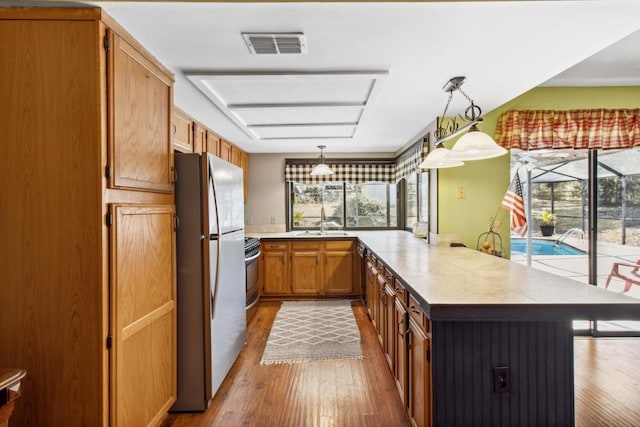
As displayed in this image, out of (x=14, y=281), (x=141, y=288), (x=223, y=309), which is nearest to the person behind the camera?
(x=14, y=281)

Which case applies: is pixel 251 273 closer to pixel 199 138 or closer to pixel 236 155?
pixel 199 138

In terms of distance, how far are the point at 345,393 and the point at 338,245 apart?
8.07 feet

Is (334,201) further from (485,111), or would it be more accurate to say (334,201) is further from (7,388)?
(7,388)

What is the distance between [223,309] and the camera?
7.96ft

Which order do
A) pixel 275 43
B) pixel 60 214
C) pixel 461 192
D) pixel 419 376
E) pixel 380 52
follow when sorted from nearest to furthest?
pixel 60 214, pixel 419 376, pixel 275 43, pixel 380 52, pixel 461 192

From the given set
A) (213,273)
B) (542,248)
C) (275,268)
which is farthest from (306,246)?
(542,248)

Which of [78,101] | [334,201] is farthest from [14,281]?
[334,201]

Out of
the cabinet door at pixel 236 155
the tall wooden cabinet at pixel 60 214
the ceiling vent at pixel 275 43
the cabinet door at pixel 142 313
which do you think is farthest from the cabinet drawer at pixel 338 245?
the tall wooden cabinet at pixel 60 214

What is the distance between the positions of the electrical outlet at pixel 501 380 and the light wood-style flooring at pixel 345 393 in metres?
0.69

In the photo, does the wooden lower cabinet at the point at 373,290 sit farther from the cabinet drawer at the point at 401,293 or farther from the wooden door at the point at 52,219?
the wooden door at the point at 52,219

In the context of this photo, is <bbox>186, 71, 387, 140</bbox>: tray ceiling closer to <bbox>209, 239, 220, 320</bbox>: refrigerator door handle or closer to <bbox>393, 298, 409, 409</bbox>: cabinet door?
<bbox>209, 239, 220, 320</bbox>: refrigerator door handle

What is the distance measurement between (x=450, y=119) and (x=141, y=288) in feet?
9.79

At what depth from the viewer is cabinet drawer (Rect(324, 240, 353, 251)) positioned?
182 inches

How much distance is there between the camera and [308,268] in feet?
15.2
